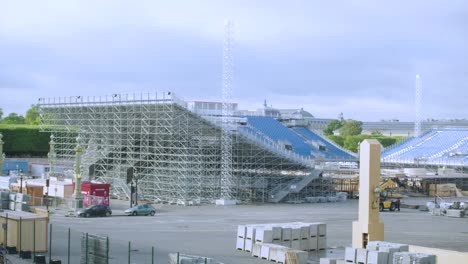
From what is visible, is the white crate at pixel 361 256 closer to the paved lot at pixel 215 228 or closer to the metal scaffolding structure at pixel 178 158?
the paved lot at pixel 215 228

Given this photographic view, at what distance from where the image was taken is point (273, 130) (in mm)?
86188

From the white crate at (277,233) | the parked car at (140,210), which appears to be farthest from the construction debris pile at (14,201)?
the white crate at (277,233)

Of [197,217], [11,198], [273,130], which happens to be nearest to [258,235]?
[197,217]

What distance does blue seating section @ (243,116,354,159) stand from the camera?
271 feet

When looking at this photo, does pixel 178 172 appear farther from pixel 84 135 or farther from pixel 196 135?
pixel 84 135

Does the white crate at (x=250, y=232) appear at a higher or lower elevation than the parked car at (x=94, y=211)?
higher

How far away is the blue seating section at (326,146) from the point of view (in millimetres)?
86125

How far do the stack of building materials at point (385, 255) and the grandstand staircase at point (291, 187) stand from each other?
42398 millimetres

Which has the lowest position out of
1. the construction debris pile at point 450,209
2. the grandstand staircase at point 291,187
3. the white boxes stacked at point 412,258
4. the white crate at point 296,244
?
the white crate at point 296,244

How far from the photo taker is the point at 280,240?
1396 inches

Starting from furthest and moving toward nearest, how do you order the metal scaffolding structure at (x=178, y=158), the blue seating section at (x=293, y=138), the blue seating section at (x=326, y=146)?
the blue seating section at (x=326, y=146) → the blue seating section at (x=293, y=138) → the metal scaffolding structure at (x=178, y=158)

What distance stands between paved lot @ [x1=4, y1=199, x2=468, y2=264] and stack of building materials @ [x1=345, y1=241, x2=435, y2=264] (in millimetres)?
5634

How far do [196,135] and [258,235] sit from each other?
117 feet

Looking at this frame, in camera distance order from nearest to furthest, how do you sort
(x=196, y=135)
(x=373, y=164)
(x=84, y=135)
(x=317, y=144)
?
(x=373, y=164) < (x=196, y=135) < (x=84, y=135) < (x=317, y=144)
